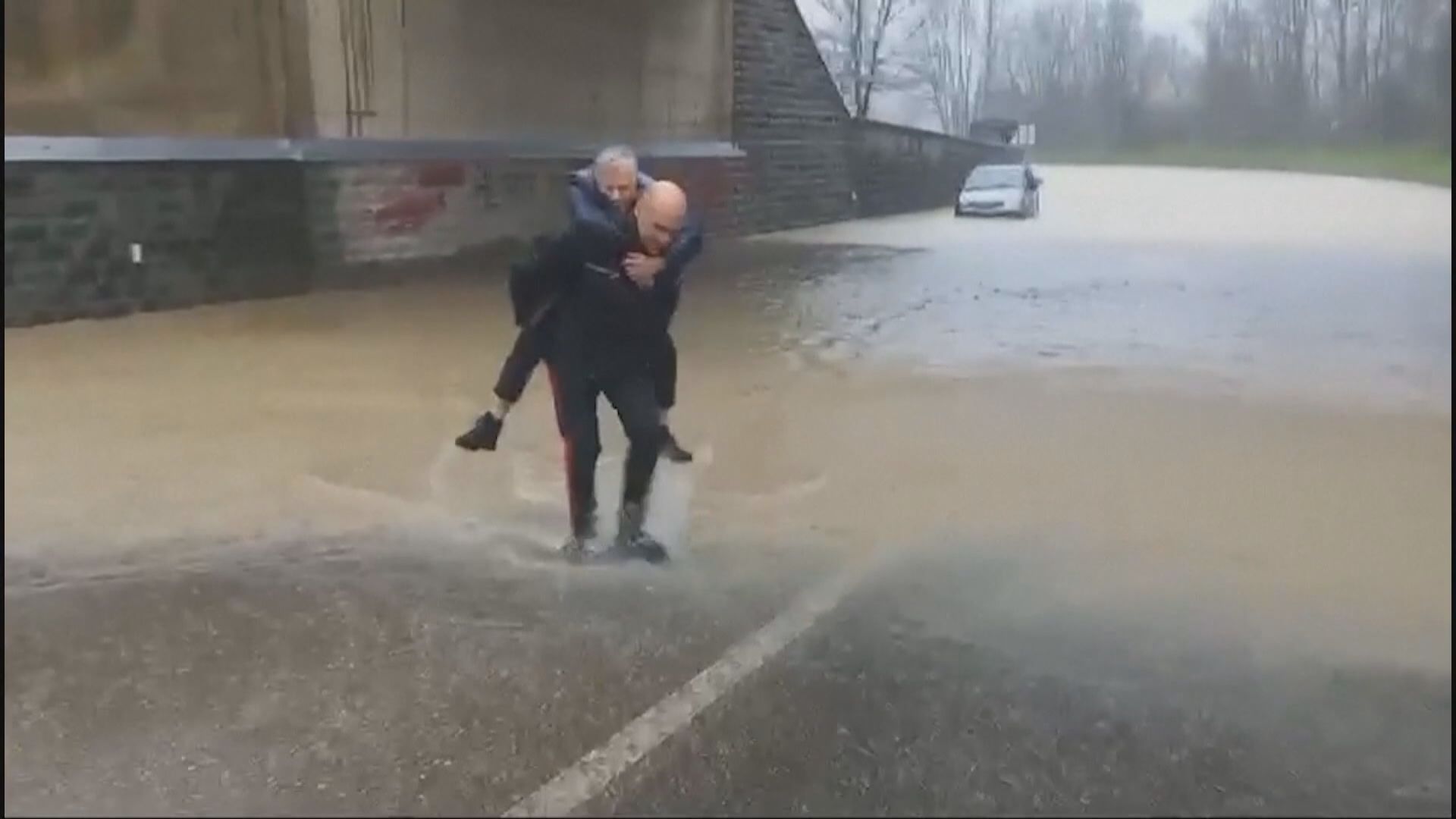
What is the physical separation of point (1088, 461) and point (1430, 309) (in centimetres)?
226

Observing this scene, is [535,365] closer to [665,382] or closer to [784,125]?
[665,382]

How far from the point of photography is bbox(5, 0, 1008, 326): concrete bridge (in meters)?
4.80

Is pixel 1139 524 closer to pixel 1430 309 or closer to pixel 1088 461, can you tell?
pixel 1088 461

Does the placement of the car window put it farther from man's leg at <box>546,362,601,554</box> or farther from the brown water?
man's leg at <box>546,362,601,554</box>

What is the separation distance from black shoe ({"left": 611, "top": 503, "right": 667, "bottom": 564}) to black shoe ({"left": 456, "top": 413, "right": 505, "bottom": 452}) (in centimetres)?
38

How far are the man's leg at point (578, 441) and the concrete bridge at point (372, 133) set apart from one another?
35 centimetres

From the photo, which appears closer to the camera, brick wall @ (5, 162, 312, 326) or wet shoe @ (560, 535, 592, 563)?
wet shoe @ (560, 535, 592, 563)

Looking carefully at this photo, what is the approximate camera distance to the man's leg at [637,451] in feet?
9.95

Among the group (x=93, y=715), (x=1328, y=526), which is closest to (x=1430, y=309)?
(x=1328, y=526)

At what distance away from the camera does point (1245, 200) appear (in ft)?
8.27

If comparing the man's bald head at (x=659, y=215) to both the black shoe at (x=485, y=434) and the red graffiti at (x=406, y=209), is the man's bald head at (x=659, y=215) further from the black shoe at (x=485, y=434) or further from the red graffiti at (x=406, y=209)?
the red graffiti at (x=406, y=209)

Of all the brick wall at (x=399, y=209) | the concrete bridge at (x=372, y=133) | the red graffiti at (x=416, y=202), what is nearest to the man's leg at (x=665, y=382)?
the concrete bridge at (x=372, y=133)

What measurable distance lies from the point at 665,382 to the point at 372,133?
6.16 m

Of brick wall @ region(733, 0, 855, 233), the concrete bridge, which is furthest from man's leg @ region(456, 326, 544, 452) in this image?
brick wall @ region(733, 0, 855, 233)
